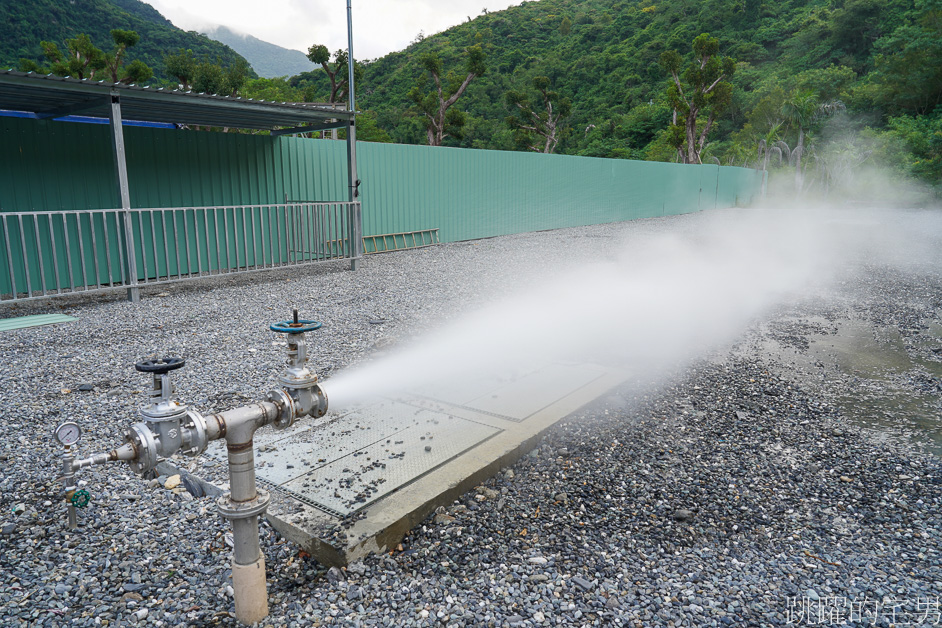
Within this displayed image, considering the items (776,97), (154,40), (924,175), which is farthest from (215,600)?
(154,40)

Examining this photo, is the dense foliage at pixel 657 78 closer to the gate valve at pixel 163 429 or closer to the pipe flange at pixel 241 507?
the gate valve at pixel 163 429

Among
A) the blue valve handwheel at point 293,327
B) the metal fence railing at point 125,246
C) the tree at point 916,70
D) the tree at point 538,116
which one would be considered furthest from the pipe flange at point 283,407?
the tree at point 916,70

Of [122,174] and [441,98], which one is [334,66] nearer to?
[441,98]

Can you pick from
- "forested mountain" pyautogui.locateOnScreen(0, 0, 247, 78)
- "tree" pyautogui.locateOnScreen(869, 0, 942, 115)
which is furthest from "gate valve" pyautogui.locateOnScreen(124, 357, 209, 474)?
"tree" pyautogui.locateOnScreen(869, 0, 942, 115)

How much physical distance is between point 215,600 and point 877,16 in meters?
67.0

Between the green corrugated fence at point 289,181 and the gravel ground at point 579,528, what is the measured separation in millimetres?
4108

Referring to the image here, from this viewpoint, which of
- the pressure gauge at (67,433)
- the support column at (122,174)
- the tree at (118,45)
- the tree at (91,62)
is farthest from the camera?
the tree at (118,45)

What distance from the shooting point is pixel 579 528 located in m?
2.65

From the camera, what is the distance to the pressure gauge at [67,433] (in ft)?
5.90

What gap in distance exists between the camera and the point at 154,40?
45.9 metres

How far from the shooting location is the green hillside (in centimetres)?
3834

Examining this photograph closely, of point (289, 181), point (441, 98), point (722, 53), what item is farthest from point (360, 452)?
point (722, 53)

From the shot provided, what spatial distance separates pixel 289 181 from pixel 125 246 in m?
3.39

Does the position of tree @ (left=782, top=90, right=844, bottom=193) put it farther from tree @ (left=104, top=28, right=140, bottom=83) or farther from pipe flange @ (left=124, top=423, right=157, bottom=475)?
tree @ (left=104, top=28, right=140, bottom=83)
